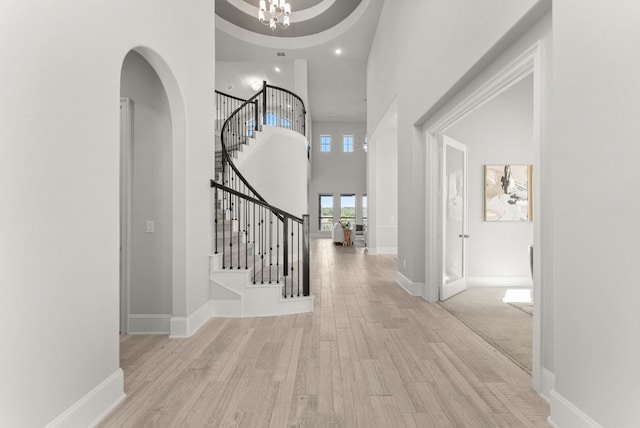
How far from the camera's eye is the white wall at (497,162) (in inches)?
208

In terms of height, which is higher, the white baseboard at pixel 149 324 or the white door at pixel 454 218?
the white door at pixel 454 218

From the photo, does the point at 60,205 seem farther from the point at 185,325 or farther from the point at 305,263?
the point at 305,263

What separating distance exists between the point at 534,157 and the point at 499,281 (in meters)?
3.70

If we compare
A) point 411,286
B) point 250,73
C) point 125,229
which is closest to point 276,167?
point 411,286

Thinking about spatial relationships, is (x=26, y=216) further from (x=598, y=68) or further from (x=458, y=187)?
(x=458, y=187)

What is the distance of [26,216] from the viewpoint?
142cm

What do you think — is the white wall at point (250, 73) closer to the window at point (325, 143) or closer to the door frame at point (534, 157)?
the window at point (325, 143)

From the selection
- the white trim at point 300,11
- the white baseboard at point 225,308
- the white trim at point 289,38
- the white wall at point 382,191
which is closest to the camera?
the white baseboard at point 225,308

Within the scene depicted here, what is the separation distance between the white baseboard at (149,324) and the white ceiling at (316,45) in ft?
25.1

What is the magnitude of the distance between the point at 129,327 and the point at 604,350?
12.3 feet

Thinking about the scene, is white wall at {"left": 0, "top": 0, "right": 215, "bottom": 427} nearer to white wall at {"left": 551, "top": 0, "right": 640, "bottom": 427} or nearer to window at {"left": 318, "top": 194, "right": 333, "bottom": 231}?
white wall at {"left": 551, "top": 0, "right": 640, "bottom": 427}

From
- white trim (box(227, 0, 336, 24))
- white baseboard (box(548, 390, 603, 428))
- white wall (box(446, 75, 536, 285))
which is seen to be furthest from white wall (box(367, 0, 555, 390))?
white trim (box(227, 0, 336, 24))

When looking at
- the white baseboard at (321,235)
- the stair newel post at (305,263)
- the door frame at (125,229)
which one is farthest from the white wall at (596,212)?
the white baseboard at (321,235)

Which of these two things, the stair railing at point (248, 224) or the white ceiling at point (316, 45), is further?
the white ceiling at point (316, 45)
